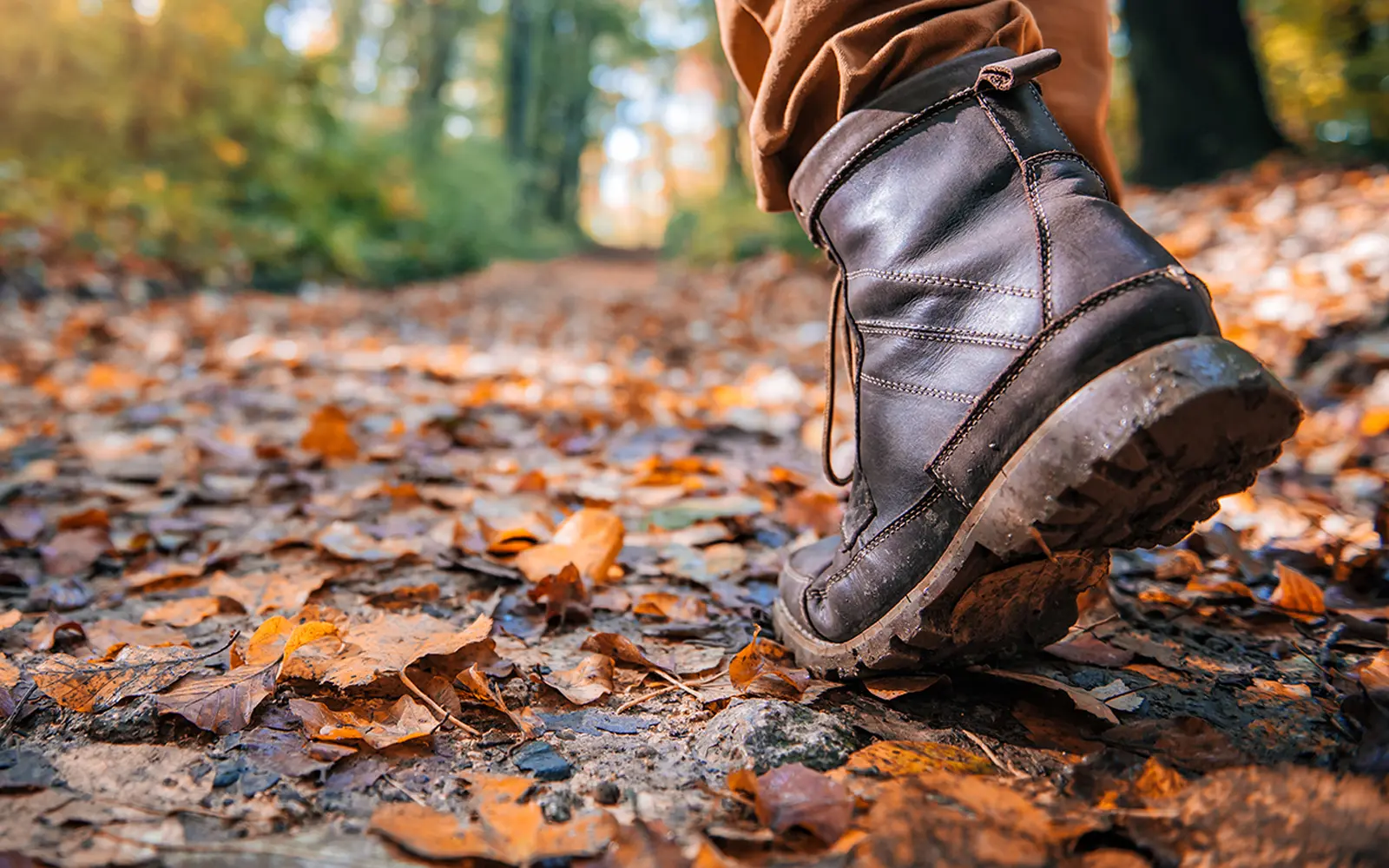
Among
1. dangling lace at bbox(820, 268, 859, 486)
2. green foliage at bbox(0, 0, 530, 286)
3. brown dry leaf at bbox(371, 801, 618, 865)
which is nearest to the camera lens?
brown dry leaf at bbox(371, 801, 618, 865)

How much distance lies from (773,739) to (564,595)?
18.6 inches

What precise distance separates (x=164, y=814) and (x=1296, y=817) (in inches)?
36.8

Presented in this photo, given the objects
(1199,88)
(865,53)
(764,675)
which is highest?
(1199,88)

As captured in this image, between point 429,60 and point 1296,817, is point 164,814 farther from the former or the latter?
point 429,60

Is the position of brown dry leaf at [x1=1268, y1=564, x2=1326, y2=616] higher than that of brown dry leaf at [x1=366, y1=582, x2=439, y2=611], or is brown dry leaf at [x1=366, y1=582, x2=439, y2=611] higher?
brown dry leaf at [x1=1268, y1=564, x2=1326, y2=616]

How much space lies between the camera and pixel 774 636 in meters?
1.20

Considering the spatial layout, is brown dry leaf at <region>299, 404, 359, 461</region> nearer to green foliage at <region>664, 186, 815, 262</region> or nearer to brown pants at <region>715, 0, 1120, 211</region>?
brown pants at <region>715, 0, 1120, 211</region>

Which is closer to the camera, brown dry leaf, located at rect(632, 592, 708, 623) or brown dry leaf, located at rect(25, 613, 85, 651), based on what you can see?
brown dry leaf, located at rect(25, 613, 85, 651)

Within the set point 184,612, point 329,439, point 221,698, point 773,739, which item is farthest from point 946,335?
point 329,439

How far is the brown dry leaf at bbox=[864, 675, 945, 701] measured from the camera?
3.25 ft

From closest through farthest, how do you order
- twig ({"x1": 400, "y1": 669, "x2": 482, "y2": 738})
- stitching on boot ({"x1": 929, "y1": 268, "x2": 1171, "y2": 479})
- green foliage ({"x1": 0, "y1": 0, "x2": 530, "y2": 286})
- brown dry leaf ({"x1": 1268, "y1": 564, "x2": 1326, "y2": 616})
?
1. stitching on boot ({"x1": 929, "y1": 268, "x2": 1171, "y2": 479})
2. twig ({"x1": 400, "y1": 669, "x2": 482, "y2": 738})
3. brown dry leaf ({"x1": 1268, "y1": 564, "x2": 1326, "y2": 616})
4. green foliage ({"x1": 0, "y1": 0, "x2": 530, "y2": 286})

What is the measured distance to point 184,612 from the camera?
126 centimetres

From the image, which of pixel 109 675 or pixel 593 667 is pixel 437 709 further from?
pixel 109 675

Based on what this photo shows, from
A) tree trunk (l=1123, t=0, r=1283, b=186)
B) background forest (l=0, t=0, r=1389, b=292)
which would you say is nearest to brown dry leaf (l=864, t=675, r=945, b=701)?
background forest (l=0, t=0, r=1389, b=292)
